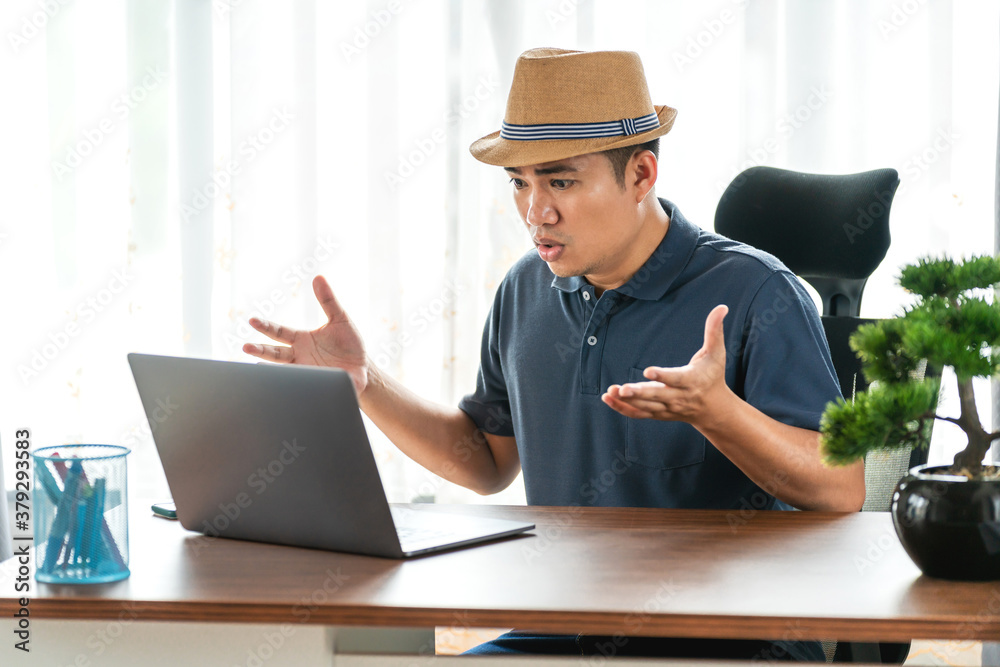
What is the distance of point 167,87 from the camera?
2697 millimetres

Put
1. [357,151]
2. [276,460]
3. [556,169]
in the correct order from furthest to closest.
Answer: [357,151]
[556,169]
[276,460]

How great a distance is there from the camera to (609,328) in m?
1.55

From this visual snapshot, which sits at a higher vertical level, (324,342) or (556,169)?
(556,169)

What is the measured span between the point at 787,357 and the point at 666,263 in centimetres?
26

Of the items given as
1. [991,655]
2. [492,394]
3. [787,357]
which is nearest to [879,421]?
[787,357]

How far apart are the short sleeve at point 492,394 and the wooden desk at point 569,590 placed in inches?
27.0

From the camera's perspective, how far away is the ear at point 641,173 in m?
1.55

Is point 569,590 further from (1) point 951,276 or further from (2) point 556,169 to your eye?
(2) point 556,169

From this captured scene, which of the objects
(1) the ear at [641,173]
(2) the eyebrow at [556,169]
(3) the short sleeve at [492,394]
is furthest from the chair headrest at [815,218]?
(3) the short sleeve at [492,394]

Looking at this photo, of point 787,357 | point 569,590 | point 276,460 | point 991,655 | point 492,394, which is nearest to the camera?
point 569,590

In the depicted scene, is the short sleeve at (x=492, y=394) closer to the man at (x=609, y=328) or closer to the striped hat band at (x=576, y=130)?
the man at (x=609, y=328)

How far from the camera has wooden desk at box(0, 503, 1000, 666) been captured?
779mm

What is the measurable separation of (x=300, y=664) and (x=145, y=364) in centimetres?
36

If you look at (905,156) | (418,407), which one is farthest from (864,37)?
(418,407)
